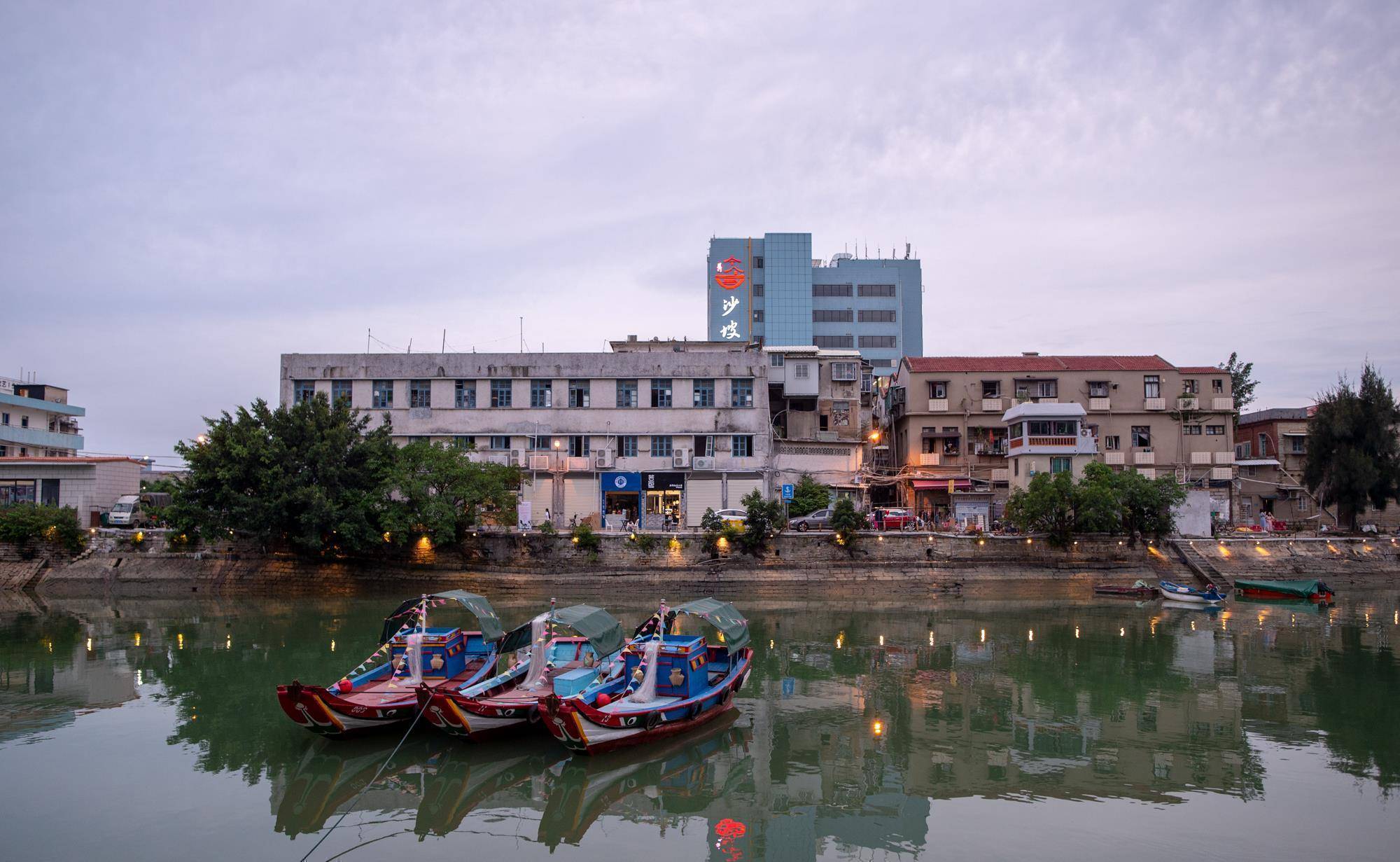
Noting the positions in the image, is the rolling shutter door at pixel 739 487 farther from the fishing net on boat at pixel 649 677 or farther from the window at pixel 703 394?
the fishing net on boat at pixel 649 677

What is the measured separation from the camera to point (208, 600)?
119 ft

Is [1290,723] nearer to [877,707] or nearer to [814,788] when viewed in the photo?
[877,707]

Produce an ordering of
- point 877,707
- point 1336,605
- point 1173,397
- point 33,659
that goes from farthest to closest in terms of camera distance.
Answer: point 1173,397
point 1336,605
point 33,659
point 877,707

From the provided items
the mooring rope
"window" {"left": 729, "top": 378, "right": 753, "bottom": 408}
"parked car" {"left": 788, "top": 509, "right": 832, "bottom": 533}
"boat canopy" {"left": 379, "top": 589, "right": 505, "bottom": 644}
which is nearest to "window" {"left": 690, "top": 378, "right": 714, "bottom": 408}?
"window" {"left": 729, "top": 378, "right": 753, "bottom": 408}

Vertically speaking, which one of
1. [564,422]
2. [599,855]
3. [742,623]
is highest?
[564,422]

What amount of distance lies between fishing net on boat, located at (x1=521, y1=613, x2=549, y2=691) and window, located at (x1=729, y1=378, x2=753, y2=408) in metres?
27.2

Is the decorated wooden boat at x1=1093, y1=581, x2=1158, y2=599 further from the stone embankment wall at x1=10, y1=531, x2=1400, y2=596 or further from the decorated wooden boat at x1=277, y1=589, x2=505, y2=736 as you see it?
the decorated wooden boat at x1=277, y1=589, x2=505, y2=736

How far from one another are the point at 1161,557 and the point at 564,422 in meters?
28.4

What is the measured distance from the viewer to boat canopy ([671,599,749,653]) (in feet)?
57.8

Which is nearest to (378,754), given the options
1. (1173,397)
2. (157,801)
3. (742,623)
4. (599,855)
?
(157,801)

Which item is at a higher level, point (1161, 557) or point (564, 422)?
point (564, 422)

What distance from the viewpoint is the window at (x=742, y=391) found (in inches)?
1714

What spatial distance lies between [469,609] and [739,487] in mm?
25654

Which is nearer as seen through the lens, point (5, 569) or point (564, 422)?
point (5, 569)
